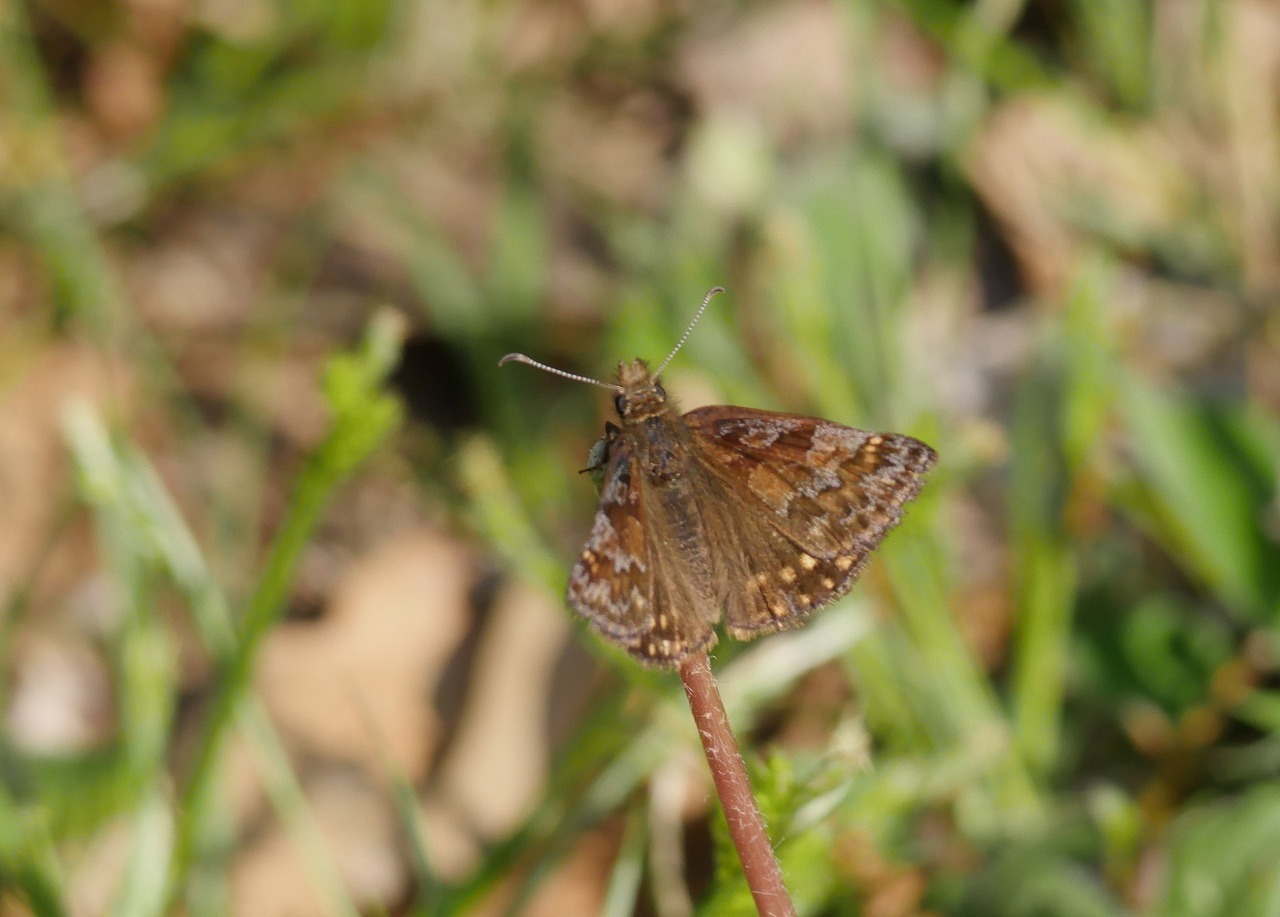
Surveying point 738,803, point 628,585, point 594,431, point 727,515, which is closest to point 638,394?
point 727,515

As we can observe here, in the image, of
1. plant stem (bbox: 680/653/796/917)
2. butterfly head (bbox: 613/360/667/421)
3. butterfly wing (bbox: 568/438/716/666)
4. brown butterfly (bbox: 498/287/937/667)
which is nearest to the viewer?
plant stem (bbox: 680/653/796/917)

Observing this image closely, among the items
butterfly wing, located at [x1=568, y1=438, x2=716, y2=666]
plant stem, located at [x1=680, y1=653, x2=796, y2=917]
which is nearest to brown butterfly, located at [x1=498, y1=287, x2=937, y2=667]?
butterfly wing, located at [x1=568, y1=438, x2=716, y2=666]

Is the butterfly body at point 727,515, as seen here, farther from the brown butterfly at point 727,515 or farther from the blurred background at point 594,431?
the blurred background at point 594,431

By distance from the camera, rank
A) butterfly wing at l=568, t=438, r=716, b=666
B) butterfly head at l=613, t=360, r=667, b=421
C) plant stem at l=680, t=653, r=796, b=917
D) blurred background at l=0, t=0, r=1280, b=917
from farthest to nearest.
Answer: blurred background at l=0, t=0, r=1280, b=917, butterfly head at l=613, t=360, r=667, b=421, butterfly wing at l=568, t=438, r=716, b=666, plant stem at l=680, t=653, r=796, b=917

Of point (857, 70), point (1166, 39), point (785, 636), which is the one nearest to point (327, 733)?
point (785, 636)

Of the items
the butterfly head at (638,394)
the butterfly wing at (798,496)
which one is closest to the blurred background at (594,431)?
the butterfly wing at (798,496)

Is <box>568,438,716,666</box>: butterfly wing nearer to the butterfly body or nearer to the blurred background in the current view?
the butterfly body
